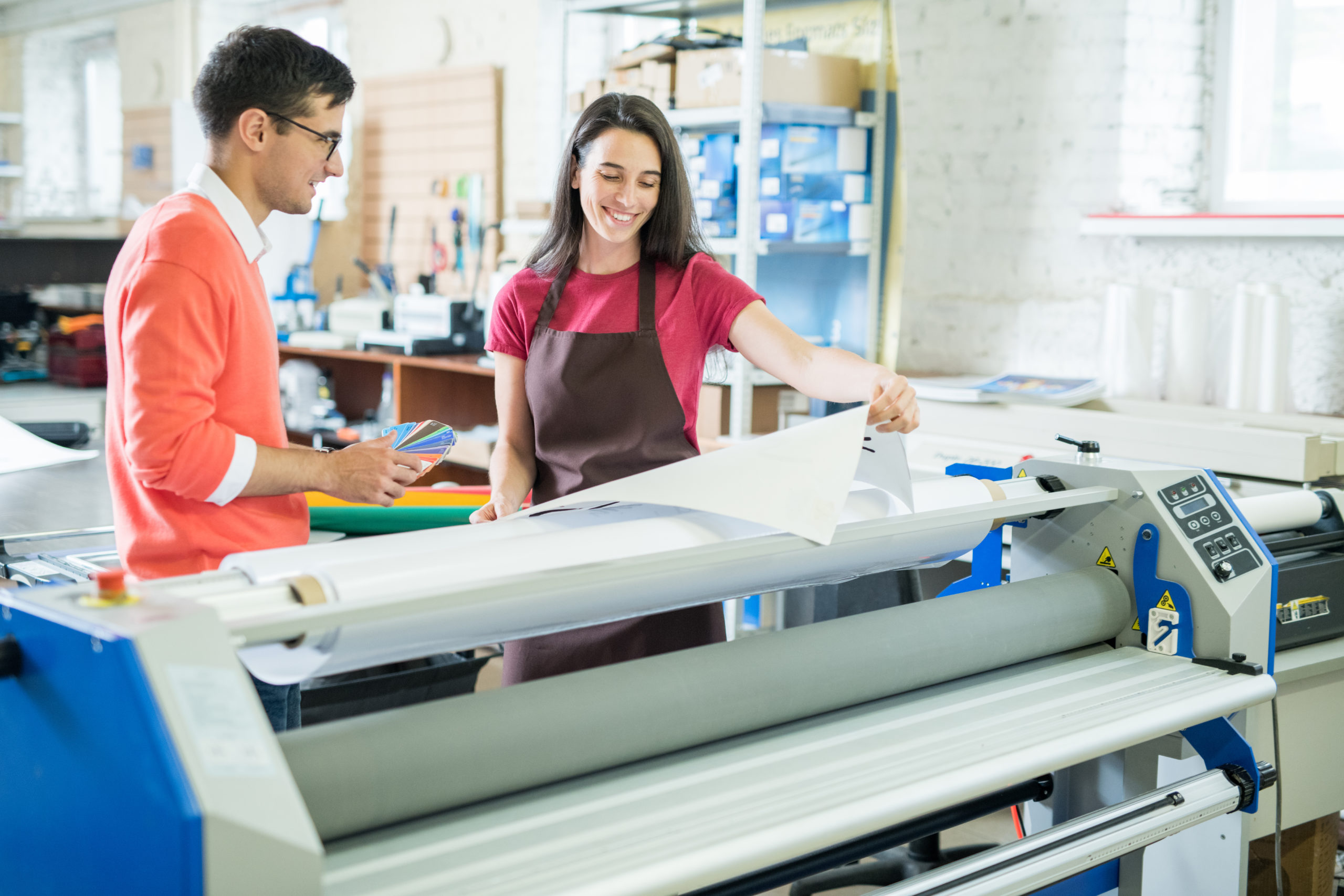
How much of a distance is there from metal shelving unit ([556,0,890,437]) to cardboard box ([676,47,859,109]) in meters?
0.03

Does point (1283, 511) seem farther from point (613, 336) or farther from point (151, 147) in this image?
point (151, 147)

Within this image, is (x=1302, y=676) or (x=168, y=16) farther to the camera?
(x=168, y=16)

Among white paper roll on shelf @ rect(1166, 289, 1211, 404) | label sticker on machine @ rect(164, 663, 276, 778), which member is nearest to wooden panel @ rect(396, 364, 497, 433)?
white paper roll on shelf @ rect(1166, 289, 1211, 404)

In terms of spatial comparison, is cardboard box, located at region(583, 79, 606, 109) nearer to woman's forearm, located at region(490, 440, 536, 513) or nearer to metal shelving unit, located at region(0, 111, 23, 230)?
woman's forearm, located at region(490, 440, 536, 513)

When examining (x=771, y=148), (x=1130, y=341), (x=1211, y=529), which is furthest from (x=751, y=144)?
(x=1211, y=529)

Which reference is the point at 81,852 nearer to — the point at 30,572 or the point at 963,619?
the point at 963,619

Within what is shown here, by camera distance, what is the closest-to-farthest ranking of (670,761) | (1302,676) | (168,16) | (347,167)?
(670,761)
(1302,676)
(347,167)
(168,16)

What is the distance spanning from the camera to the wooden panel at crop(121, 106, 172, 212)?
604 centimetres

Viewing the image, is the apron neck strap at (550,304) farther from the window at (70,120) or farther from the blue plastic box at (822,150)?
the window at (70,120)

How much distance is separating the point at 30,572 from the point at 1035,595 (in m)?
1.32

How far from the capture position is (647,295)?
62.4 inches

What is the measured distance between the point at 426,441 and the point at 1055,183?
230 centimetres

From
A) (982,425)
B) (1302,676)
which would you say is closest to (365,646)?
(1302,676)

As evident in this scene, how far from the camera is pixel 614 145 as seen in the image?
151 cm
